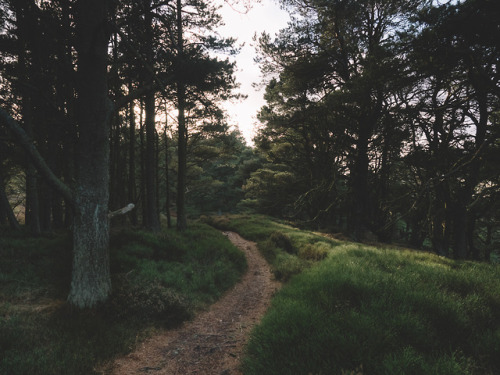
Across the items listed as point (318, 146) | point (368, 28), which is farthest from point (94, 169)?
point (318, 146)

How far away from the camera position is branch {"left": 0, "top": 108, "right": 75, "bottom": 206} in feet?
14.5

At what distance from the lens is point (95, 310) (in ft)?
15.9

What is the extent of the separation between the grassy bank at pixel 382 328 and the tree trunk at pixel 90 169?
389 cm

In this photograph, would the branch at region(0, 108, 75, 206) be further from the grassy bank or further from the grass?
the grassy bank

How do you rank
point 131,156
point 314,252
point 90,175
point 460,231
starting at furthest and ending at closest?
point 131,156 < point 460,231 < point 314,252 < point 90,175

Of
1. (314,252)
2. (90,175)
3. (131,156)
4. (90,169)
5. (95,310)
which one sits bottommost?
(314,252)

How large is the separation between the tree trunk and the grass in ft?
1.84

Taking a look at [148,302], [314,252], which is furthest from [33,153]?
[314,252]

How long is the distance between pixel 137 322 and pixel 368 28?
54.4ft

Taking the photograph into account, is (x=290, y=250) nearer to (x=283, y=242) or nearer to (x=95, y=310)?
(x=283, y=242)

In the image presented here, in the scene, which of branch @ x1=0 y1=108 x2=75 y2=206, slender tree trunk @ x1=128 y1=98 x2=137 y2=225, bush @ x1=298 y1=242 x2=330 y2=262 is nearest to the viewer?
branch @ x1=0 y1=108 x2=75 y2=206

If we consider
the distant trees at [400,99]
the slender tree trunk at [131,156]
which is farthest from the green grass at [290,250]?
the slender tree trunk at [131,156]

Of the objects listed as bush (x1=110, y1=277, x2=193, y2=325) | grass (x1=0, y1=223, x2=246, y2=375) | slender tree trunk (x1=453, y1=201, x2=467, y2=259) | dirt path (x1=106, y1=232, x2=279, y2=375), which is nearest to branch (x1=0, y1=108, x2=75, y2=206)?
grass (x1=0, y1=223, x2=246, y2=375)

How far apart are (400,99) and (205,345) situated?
1055 centimetres
